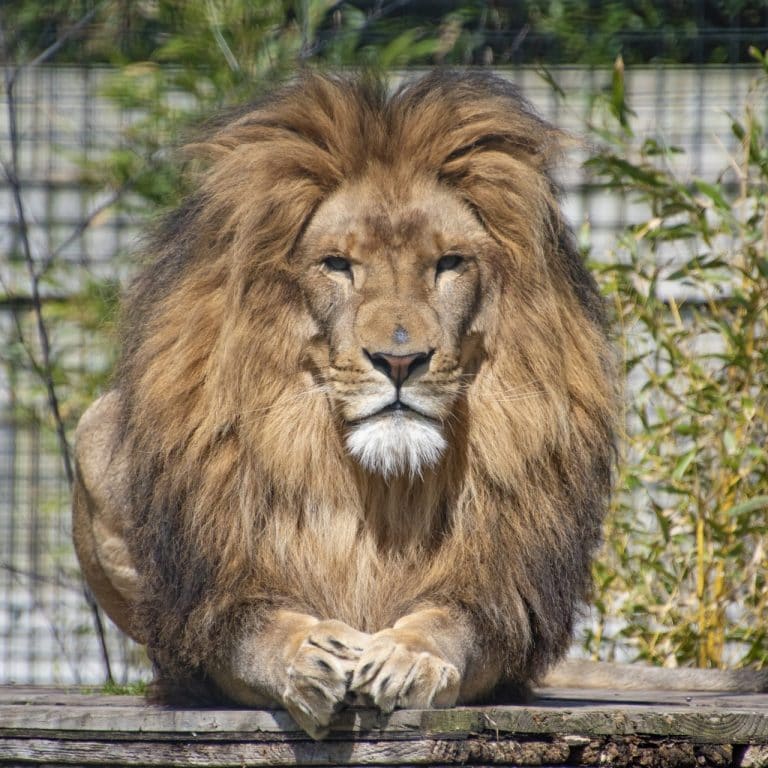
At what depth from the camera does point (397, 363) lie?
235 centimetres

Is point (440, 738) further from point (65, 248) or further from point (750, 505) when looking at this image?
point (65, 248)

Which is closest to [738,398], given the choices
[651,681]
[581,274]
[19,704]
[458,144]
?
[651,681]

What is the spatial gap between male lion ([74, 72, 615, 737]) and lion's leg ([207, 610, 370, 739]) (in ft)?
0.06

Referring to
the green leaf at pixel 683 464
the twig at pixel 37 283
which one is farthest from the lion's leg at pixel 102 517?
the green leaf at pixel 683 464

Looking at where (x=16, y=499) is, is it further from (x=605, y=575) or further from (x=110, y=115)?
(x=605, y=575)

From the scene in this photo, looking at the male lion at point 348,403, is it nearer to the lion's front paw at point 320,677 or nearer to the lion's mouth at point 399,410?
the lion's mouth at point 399,410

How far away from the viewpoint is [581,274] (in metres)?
2.79

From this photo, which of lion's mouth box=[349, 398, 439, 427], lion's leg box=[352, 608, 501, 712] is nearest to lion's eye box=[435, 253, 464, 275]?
lion's mouth box=[349, 398, 439, 427]

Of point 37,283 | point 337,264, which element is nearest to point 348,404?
point 337,264

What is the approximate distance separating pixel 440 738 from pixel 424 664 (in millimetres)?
112

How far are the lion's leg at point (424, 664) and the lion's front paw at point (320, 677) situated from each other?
22mm

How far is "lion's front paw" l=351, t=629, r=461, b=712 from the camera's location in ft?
7.11

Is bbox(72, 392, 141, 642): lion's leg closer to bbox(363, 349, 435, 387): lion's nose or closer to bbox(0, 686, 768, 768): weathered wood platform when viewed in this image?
bbox(0, 686, 768, 768): weathered wood platform

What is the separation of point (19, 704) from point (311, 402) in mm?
840
